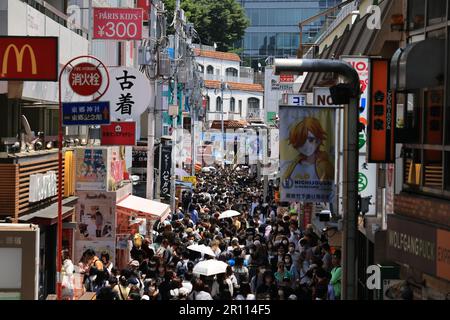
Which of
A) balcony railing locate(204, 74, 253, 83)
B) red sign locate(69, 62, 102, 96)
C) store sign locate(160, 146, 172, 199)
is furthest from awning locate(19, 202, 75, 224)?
balcony railing locate(204, 74, 253, 83)

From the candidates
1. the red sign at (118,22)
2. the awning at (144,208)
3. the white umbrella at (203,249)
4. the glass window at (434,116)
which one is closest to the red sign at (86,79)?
the white umbrella at (203,249)

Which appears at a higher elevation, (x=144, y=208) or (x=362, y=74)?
(x=362, y=74)

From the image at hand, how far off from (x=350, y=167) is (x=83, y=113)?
736 cm

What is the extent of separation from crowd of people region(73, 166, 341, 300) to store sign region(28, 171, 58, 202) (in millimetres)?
1676

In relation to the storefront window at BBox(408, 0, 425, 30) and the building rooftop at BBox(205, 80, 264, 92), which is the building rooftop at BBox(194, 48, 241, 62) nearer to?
the building rooftop at BBox(205, 80, 264, 92)

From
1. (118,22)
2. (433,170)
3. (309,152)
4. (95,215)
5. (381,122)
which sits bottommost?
(95,215)

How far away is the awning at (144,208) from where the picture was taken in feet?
83.8

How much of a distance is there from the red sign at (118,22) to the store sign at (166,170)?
12.8 m

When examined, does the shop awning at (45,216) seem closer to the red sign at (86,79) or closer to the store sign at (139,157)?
the red sign at (86,79)

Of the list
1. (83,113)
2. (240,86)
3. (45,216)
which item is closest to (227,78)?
(240,86)

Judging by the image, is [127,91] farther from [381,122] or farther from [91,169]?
[381,122]

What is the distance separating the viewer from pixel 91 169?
22.9 metres

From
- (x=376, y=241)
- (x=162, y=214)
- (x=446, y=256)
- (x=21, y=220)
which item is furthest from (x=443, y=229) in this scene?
(x=162, y=214)

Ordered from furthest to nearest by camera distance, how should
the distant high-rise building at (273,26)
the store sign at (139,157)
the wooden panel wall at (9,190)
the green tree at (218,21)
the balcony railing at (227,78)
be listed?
the distant high-rise building at (273,26), the balcony railing at (227,78), the green tree at (218,21), the store sign at (139,157), the wooden panel wall at (9,190)
